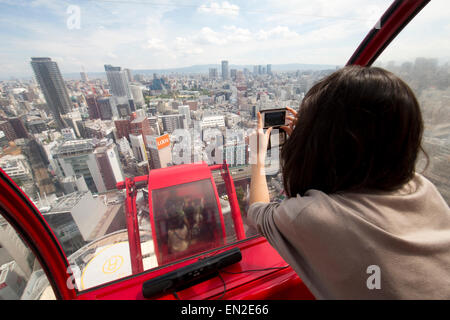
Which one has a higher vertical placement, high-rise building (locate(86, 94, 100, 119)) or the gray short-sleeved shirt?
high-rise building (locate(86, 94, 100, 119))

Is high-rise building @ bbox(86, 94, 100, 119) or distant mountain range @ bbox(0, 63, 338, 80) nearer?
distant mountain range @ bbox(0, 63, 338, 80)

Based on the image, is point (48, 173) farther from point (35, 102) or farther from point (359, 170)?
point (359, 170)

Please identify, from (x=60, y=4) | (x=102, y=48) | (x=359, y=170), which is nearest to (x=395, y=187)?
(x=359, y=170)

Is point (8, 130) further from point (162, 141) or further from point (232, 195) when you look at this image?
point (232, 195)

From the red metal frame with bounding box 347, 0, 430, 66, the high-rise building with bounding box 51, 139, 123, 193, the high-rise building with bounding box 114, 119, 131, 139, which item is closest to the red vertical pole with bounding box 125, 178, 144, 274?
the high-rise building with bounding box 51, 139, 123, 193

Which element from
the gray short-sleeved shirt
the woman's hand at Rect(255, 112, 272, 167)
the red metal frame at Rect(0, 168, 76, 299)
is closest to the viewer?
the gray short-sleeved shirt

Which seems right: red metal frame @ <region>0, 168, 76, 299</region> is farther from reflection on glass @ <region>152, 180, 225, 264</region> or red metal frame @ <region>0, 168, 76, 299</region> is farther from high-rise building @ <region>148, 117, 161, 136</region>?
high-rise building @ <region>148, 117, 161, 136</region>
